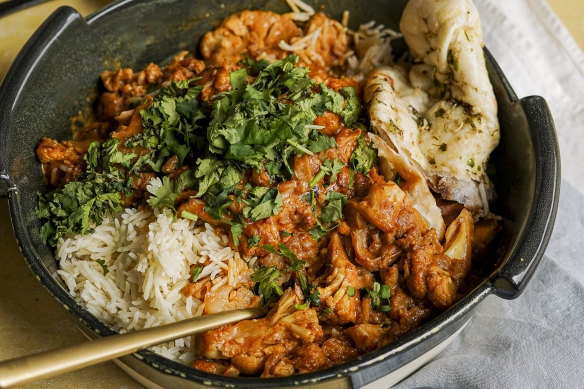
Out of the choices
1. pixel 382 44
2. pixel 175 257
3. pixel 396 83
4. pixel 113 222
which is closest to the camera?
pixel 175 257

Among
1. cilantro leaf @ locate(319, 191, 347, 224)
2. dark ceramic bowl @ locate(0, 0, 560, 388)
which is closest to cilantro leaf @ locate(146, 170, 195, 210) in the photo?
dark ceramic bowl @ locate(0, 0, 560, 388)

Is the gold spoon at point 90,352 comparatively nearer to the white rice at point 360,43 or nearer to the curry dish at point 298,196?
the curry dish at point 298,196

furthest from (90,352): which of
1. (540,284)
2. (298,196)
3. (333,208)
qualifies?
(540,284)

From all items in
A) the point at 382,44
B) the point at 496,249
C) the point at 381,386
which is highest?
the point at 382,44

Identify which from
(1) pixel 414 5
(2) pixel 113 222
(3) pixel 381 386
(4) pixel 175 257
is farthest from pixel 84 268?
(1) pixel 414 5

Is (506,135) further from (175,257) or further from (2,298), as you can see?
(2,298)

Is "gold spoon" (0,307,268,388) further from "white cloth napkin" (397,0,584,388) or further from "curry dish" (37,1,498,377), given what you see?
"white cloth napkin" (397,0,584,388)

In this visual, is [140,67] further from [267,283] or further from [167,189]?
[267,283]
